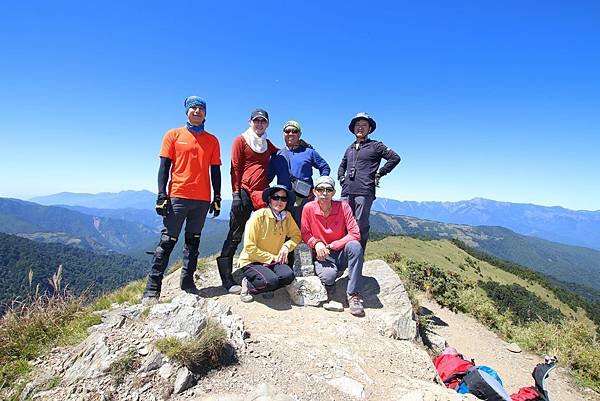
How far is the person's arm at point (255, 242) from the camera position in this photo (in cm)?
673

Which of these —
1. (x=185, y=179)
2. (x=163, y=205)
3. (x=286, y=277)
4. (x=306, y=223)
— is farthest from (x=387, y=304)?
(x=163, y=205)

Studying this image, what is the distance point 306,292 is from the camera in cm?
703

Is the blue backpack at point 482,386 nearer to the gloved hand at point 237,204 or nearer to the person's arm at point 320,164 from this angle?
the person's arm at point 320,164

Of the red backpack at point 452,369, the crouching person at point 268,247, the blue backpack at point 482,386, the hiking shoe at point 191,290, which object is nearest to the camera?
the blue backpack at point 482,386

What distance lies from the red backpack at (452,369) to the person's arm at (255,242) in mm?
3653

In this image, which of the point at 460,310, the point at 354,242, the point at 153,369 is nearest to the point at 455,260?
the point at 460,310

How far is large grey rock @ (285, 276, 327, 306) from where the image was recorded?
6.93 meters

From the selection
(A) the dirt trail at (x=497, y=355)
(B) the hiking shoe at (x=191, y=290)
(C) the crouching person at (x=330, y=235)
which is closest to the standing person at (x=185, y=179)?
(B) the hiking shoe at (x=191, y=290)

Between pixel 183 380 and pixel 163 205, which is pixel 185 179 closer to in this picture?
pixel 163 205

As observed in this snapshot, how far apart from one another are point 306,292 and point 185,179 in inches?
132

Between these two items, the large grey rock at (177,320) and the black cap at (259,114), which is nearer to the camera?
the large grey rock at (177,320)

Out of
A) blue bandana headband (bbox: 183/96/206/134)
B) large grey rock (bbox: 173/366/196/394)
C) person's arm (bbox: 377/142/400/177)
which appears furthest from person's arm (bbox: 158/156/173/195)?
person's arm (bbox: 377/142/400/177)

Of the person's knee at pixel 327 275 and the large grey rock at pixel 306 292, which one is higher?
the person's knee at pixel 327 275

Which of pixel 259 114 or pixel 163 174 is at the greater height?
pixel 259 114
